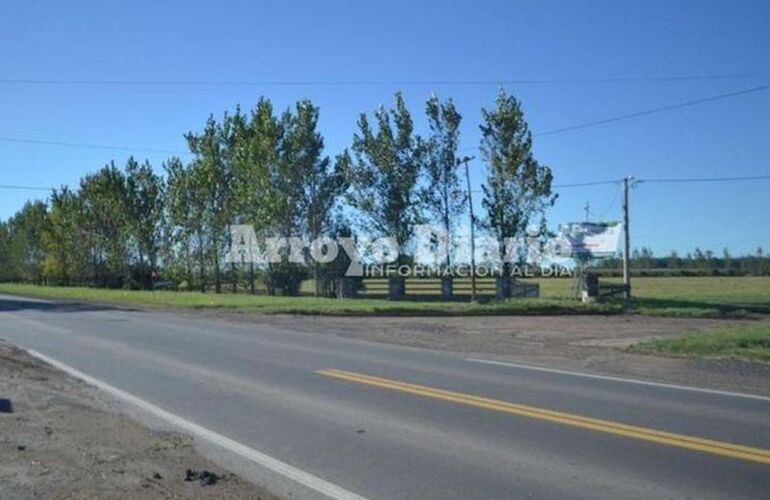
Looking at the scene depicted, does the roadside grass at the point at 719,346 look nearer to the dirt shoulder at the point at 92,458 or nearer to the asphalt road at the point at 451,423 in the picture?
the asphalt road at the point at 451,423

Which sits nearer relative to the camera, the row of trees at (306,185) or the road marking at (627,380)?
the road marking at (627,380)

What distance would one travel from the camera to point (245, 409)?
32.7ft

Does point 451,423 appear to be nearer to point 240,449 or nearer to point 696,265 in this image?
point 240,449

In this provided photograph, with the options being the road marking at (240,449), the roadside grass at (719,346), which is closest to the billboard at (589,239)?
the roadside grass at (719,346)

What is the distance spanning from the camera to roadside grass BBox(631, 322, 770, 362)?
631 inches

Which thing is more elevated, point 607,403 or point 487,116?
point 487,116

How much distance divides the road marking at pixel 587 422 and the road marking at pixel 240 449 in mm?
3351

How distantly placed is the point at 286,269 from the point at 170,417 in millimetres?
39890

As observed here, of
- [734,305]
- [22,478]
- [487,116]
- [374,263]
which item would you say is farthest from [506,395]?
[374,263]

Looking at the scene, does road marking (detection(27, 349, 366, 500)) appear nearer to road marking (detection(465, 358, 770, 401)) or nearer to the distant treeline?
road marking (detection(465, 358, 770, 401))

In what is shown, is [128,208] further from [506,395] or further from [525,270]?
[506,395]

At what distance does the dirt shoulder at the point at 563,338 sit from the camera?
44.9 ft

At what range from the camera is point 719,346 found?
16844 mm

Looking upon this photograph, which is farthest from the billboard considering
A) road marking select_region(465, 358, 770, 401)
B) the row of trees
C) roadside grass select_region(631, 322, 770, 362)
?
road marking select_region(465, 358, 770, 401)
